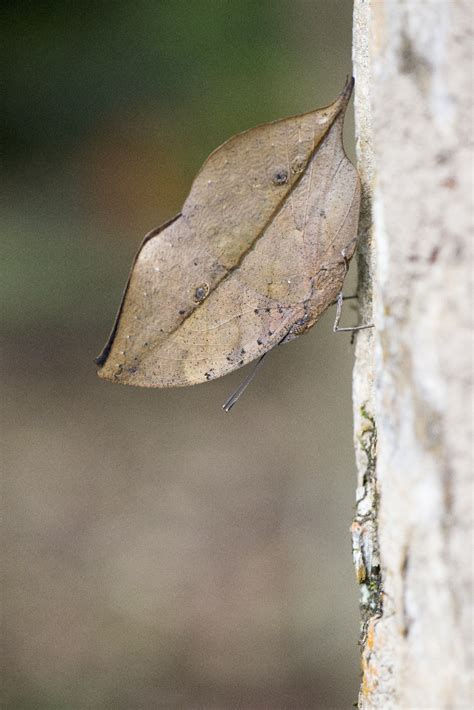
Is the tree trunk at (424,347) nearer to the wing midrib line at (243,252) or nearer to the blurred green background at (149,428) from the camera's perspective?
the wing midrib line at (243,252)

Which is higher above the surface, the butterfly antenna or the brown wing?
the brown wing

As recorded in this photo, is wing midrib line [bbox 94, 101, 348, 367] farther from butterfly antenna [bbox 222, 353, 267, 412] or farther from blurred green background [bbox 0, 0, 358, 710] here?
blurred green background [bbox 0, 0, 358, 710]

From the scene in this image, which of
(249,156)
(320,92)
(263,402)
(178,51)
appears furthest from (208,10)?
(249,156)

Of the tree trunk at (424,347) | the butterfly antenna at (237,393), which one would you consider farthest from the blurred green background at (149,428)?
the tree trunk at (424,347)

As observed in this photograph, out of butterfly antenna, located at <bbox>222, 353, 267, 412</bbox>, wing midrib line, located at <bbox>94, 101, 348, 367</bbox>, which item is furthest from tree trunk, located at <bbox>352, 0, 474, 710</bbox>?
butterfly antenna, located at <bbox>222, 353, 267, 412</bbox>

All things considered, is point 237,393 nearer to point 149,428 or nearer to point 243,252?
point 243,252

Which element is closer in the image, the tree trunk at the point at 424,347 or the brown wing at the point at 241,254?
the tree trunk at the point at 424,347

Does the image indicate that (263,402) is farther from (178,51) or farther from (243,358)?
(243,358)
